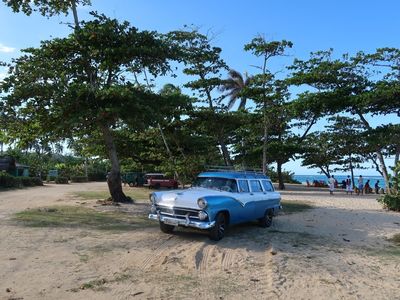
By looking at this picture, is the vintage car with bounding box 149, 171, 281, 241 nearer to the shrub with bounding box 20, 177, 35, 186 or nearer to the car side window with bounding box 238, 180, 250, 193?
the car side window with bounding box 238, 180, 250, 193

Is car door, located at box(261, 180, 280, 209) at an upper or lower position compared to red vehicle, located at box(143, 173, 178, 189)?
lower

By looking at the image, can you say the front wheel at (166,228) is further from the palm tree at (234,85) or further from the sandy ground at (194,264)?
the palm tree at (234,85)

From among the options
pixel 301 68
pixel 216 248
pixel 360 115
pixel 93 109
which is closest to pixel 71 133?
pixel 93 109

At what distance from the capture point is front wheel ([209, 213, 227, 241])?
10.4m

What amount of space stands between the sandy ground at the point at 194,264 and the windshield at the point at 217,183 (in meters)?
1.33

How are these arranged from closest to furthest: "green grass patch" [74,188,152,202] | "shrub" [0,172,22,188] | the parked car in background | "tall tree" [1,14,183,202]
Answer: "tall tree" [1,14,183,202]
"green grass patch" [74,188,152,202]
"shrub" [0,172,22,188]
the parked car in background

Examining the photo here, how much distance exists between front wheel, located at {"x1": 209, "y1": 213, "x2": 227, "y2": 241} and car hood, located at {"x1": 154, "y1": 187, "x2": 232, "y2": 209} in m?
0.61

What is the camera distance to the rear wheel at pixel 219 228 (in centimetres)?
1037

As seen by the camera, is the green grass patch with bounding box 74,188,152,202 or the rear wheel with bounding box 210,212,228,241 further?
the green grass patch with bounding box 74,188,152,202

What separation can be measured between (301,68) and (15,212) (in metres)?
23.3

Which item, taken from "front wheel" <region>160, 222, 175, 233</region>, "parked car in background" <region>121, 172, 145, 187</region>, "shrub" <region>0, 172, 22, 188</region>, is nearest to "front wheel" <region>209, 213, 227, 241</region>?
"front wheel" <region>160, 222, 175, 233</region>

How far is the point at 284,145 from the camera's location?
113 ft

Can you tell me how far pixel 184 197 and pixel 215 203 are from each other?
79cm

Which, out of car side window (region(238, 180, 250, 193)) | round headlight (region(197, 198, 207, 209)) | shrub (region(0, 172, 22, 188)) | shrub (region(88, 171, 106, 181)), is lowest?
round headlight (region(197, 198, 207, 209))
